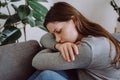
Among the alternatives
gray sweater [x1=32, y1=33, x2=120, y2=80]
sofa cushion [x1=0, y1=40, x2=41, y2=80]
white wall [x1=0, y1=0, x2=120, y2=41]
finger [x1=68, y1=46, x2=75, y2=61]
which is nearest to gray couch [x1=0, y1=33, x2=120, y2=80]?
sofa cushion [x1=0, y1=40, x2=41, y2=80]

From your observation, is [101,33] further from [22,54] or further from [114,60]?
[22,54]

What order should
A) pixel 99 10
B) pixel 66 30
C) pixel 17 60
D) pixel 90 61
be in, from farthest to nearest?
1. pixel 99 10
2. pixel 17 60
3. pixel 66 30
4. pixel 90 61

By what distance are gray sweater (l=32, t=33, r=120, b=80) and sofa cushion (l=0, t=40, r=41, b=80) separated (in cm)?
13

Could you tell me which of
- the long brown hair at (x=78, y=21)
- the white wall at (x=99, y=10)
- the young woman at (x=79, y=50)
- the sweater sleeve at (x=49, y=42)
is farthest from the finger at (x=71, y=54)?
the white wall at (x=99, y=10)

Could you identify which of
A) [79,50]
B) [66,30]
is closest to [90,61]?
[79,50]

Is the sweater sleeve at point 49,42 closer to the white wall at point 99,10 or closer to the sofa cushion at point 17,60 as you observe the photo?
the sofa cushion at point 17,60

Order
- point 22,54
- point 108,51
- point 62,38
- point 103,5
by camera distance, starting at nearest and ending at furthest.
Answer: point 108,51
point 62,38
point 22,54
point 103,5

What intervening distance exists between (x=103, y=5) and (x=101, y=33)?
1.77 m

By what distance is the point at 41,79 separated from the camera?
1.12 m

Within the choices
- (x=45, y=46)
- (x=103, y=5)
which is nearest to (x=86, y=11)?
(x=103, y=5)

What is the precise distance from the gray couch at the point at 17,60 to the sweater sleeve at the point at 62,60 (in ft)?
0.43

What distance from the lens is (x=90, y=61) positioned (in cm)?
104

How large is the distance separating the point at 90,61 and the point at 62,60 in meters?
0.15

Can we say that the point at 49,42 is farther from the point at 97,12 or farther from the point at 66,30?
the point at 97,12
